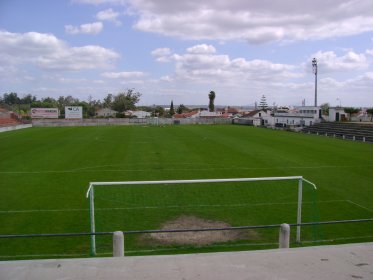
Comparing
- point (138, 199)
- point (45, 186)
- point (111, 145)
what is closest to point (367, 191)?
point (138, 199)

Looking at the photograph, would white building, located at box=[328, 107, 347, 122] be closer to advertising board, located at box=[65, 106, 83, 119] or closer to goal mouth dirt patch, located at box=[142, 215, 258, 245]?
advertising board, located at box=[65, 106, 83, 119]

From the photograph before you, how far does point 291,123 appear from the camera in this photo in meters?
68.5

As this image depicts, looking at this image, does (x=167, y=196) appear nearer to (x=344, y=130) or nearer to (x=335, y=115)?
(x=344, y=130)

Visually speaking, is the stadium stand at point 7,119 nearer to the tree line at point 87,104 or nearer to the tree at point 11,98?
the tree line at point 87,104

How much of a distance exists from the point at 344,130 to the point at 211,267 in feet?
159

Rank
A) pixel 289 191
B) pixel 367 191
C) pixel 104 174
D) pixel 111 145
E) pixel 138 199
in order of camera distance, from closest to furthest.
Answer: pixel 138 199 → pixel 289 191 → pixel 367 191 → pixel 104 174 → pixel 111 145

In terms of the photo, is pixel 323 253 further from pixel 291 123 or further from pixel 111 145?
pixel 291 123

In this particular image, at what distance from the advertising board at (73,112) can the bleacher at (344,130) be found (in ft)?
149

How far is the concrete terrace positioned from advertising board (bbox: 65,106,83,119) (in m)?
77.7

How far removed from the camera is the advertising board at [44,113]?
259ft

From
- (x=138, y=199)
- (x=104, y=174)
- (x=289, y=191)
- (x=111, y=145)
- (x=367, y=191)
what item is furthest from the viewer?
(x=111, y=145)

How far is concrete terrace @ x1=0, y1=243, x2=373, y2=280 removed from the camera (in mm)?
6020

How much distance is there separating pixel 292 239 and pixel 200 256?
555 centimetres

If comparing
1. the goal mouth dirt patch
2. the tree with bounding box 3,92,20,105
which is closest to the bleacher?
the goal mouth dirt patch
